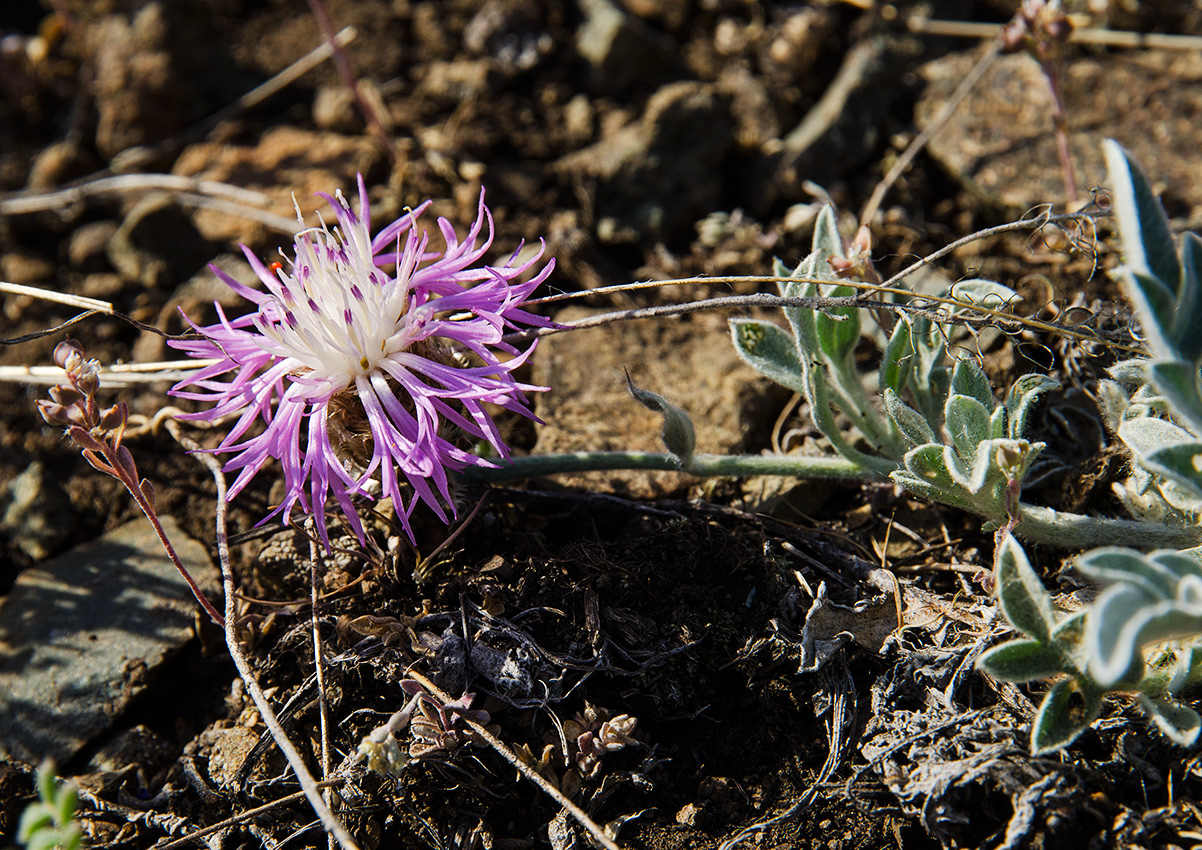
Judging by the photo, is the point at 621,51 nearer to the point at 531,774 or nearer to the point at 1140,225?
the point at 1140,225

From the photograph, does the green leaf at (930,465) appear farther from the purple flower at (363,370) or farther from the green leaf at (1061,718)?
the purple flower at (363,370)

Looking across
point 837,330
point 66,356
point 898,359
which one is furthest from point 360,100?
point 898,359

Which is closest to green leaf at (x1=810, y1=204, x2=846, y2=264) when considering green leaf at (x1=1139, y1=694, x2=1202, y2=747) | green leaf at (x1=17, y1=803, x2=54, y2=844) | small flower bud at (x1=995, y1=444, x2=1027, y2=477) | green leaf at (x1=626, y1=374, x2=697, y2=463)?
green leaf at (x1=626, y1=374, x2=697, y2=463)

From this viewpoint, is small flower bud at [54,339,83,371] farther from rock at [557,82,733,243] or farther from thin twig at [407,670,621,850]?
rock at [557,82,733,243]

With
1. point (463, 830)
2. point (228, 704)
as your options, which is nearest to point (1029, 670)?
point (463, 830)

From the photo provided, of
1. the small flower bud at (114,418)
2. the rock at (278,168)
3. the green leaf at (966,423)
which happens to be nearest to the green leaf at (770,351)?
the green leaf at (966,423)
